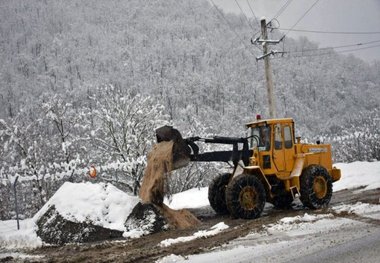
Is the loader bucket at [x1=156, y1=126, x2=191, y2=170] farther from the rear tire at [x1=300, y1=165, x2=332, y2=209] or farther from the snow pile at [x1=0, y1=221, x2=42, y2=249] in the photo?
the snow pile at [x1=0, y1=221, x2=42, y2=249]

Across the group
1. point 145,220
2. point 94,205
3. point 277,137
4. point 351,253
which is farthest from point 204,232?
point 277,137

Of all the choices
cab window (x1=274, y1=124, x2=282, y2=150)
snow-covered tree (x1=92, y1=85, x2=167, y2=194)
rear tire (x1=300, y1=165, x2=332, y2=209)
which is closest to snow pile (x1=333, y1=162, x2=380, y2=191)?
rear tire (x1=300, y1=165, x2=332, y2=209)

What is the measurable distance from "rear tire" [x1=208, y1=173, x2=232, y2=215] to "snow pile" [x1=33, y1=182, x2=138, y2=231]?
2.85m

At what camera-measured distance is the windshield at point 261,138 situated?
11.5m

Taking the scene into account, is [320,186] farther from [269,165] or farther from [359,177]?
[359,177]

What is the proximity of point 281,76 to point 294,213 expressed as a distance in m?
183

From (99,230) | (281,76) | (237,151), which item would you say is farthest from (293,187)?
(281,76)

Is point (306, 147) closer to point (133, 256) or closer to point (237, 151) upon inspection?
point (237, 151)

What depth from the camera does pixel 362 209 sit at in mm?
9625

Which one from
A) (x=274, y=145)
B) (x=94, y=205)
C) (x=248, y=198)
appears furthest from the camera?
(x=274, y=145)

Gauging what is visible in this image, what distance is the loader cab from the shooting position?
11.4 meters

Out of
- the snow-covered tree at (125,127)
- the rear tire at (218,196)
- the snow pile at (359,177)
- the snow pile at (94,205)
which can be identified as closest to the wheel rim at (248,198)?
the rear tire at (218,196)

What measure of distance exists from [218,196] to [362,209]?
13.1 feet

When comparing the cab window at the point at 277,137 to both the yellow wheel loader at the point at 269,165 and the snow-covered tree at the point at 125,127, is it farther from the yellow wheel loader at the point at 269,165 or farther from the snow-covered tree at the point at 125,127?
the snow-covered tree at the point at 125,127
